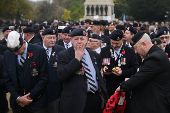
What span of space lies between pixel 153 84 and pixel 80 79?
1232 millimetres

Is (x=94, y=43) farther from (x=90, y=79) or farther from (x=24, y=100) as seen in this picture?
(x=24, y=100)

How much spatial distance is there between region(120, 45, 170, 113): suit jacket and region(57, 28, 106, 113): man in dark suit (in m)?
0.68

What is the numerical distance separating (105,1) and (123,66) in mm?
45608

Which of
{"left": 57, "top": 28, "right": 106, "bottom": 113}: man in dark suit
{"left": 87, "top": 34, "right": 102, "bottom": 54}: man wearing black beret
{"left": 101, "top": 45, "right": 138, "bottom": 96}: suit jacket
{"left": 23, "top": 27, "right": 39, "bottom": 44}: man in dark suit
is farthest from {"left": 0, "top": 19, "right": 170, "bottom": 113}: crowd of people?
{"left": 23, "top": 27, "right": 39, "bottom": 44}: man in dark suit

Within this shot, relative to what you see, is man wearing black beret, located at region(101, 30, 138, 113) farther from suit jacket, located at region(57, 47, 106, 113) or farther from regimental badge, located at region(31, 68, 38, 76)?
regimental badge, located at region(31, 68, 38, 76)

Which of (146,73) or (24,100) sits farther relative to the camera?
(24,100)

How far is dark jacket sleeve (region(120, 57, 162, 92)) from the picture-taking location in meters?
3.80

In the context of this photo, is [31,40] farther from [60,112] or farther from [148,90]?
[148,90]

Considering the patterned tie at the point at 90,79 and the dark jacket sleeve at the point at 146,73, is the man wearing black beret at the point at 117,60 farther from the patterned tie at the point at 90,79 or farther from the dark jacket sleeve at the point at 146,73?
the dark jacket sleeve at the point at 146,73

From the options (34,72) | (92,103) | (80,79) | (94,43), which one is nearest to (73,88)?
(80,79)

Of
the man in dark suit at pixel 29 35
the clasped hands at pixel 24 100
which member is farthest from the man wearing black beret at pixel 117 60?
the man in dark suit at pixel 29 35

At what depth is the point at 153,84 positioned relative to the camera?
3.88 metres

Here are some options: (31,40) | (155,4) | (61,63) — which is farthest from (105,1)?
(61,63)

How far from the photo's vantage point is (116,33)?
5730 millimetres
